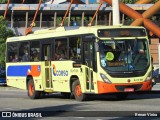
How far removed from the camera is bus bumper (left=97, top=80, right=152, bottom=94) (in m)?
21.6

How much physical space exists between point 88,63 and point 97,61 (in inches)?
24.6

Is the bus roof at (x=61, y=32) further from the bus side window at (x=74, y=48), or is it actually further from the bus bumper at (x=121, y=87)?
the bus bumper at (x=121, y=87)

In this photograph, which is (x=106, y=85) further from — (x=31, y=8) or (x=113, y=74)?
(x=31, y=8)

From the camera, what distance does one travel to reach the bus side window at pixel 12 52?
92.2ft

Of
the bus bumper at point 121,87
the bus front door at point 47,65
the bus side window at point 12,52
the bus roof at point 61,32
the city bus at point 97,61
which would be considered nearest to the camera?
the bus bumper at point 121,87

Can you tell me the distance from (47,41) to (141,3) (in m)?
64.8

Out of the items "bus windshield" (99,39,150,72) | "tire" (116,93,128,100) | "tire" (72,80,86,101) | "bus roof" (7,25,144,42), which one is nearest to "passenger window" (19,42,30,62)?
"bus roof" (7,25,144,42)

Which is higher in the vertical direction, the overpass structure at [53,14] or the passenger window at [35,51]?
the overpass structure at [53,14]

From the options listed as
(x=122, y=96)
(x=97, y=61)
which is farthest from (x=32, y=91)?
(x=97, y=61)

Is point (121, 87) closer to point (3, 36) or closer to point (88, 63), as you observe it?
point (88, 63)

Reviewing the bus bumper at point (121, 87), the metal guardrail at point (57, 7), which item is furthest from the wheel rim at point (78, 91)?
the metal guardrail at point (57, 7)

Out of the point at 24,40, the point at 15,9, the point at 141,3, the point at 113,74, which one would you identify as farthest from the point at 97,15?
the point at 113,74

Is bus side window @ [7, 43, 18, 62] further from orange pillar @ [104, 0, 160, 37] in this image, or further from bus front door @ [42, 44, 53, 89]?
orange pillar @ [104, 0, 160, 37]

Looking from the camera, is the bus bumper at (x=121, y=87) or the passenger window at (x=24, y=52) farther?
the passenger window at (x=24, y=52)
